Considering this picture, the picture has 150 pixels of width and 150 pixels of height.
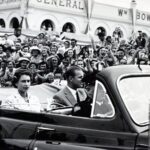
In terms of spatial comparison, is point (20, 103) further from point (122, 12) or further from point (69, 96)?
point (122, 12)

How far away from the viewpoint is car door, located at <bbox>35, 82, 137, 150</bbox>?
3223 millimetres

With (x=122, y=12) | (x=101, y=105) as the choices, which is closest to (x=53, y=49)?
(x=101, y=105)

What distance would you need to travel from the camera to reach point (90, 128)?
3445mm

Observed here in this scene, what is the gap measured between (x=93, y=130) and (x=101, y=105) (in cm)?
21

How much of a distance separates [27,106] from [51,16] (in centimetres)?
1931

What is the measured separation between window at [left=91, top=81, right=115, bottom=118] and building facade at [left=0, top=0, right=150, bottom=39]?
17.4 metres

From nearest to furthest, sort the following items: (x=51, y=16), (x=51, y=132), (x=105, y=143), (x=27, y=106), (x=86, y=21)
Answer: (x=105, y=143) → (x=51, y=132) → (x=27, y=106) → (x=51, y=16) → (x=86, y=21)

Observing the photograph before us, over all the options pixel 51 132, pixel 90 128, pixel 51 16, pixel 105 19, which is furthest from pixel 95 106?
pixel 105 19

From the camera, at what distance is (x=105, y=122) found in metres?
3.37

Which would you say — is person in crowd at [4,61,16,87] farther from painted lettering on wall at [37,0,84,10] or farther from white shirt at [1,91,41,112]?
painted lettering on wall at [37,0,84,10]

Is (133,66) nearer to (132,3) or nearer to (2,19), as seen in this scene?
(2,19)

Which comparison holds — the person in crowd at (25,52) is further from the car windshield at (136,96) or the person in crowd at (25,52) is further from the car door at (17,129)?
the car windshield at (136,96)

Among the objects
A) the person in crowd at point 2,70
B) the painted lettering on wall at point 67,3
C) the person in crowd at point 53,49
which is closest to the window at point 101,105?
the person in crowd at point 2,70

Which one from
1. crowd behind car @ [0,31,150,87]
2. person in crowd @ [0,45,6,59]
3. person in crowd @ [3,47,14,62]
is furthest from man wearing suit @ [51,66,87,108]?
person in crowd @ [0,45,6,59]
